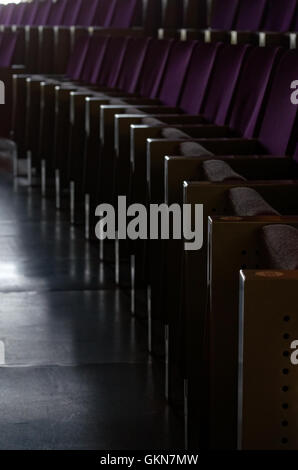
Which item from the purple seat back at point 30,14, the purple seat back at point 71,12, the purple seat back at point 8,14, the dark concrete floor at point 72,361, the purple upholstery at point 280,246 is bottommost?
the dark concrete floor at point 72,361

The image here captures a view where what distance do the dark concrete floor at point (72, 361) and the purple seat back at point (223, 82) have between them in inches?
11.6

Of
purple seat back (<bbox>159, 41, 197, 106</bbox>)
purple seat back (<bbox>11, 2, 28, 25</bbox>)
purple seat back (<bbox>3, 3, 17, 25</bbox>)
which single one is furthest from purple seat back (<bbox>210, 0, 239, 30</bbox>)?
purple seat back (<bbox>3, 3, 17, 25</bbox>)

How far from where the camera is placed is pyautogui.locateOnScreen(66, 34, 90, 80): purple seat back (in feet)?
7.77

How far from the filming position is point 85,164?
5.49 ft

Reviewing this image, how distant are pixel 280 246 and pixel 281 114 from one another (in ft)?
1.76

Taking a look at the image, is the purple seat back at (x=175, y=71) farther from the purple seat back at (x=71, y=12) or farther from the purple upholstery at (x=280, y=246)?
the purple seat back at (x=71, y=12)

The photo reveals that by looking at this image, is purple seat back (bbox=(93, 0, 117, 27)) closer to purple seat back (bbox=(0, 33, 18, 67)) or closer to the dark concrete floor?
purple seat back (bbox=(0, 33, 18, 67))

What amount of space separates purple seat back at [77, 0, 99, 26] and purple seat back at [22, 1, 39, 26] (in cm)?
69

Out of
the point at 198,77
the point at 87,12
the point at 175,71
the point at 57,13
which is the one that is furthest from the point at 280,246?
the point at 57,13

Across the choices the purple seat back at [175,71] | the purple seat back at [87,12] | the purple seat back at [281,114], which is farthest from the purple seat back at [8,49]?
the purple seat back at [281,114]

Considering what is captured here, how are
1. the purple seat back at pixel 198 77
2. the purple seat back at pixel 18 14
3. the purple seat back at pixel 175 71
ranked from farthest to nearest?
the purple seat back at pixel 18 14, the purple seat back at pixel 175 71, the purple seat back at pixel 198 77

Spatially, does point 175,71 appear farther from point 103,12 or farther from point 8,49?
point 8,49

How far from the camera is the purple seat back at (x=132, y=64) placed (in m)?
1.88
